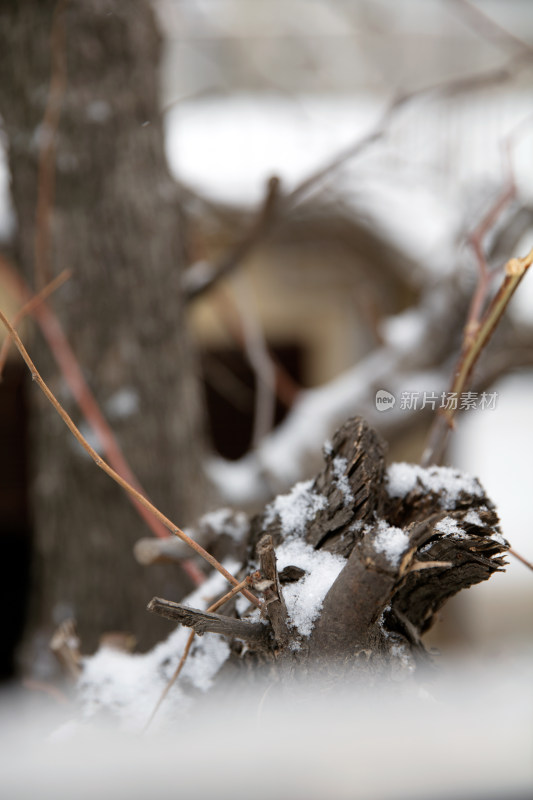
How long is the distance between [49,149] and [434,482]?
0.65m

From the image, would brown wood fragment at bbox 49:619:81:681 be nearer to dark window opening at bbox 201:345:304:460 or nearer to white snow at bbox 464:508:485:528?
white snow at bbox 464:508:485:528

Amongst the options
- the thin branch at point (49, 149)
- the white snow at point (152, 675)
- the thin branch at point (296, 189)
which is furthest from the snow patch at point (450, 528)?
the thin branch at point (49, 149)

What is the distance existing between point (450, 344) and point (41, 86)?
690 millimetres

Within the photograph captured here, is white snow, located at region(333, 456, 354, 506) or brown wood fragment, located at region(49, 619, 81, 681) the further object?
brown wood fragment, located at region(49, 619, 81, 681)

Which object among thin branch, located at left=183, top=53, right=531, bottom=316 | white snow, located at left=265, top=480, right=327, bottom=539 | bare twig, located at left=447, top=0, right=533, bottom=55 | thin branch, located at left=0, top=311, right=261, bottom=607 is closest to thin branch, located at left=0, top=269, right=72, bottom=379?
thin branch, located at left=0, top=311, right=261, bottom=607

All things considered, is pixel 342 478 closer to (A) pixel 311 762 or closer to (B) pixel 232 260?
(A) pixel 311 762

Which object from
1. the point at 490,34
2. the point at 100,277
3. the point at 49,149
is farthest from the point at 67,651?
the point at 490,34

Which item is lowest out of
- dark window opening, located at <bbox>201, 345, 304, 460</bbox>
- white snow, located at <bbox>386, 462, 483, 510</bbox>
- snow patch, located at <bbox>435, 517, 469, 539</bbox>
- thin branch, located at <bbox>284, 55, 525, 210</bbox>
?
snow patch, located at <bbox>435, 517, 469, 539</bbox>

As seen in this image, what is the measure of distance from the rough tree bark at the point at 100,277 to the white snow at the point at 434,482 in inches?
19.1

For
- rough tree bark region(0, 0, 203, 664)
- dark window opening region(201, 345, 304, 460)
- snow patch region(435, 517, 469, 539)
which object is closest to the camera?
snow patch region(435, 517, 469, 539)

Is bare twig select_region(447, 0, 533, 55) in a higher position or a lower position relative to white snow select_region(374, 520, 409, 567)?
higher

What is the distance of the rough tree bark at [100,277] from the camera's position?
2.54ft

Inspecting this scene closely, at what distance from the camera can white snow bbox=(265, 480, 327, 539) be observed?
351mm

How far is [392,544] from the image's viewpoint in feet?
0.86
